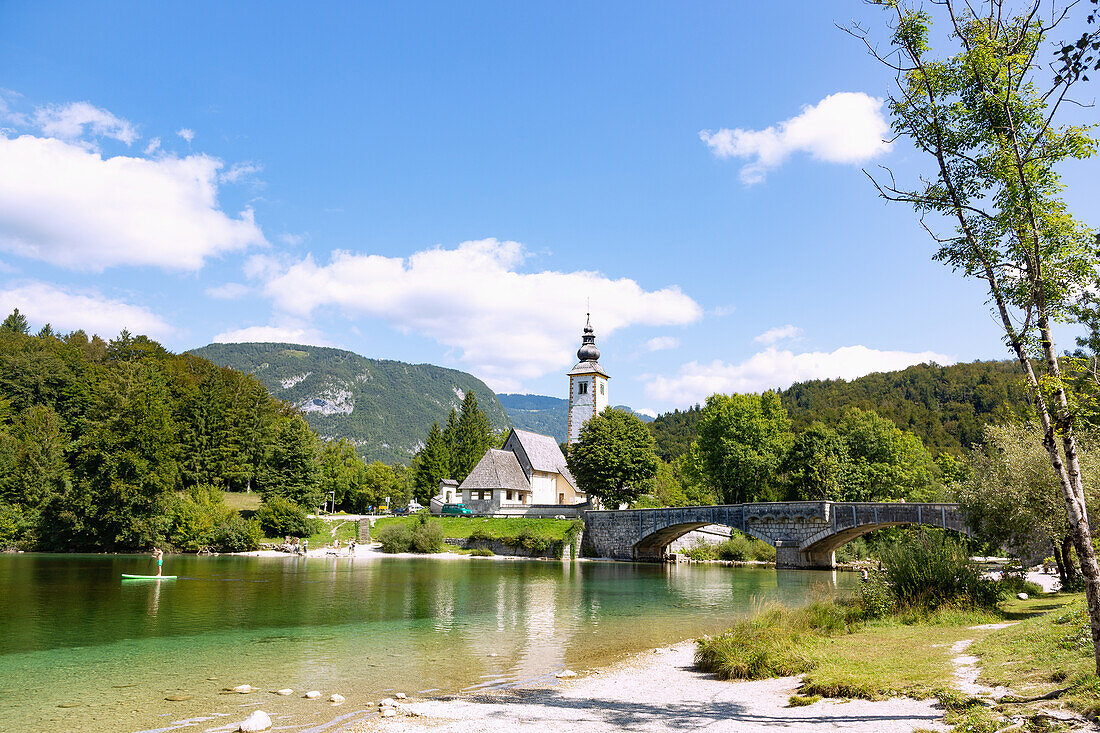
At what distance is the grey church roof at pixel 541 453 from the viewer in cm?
7894

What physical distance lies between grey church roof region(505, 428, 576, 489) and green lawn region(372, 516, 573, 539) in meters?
14.2

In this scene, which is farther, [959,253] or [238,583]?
[238,583]

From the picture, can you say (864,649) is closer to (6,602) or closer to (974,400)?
(6,602)

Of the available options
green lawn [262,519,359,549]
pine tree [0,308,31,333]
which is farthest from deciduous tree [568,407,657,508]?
pine tree [0,308,31,333]

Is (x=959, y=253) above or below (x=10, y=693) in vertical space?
above

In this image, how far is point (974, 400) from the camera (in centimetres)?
10181

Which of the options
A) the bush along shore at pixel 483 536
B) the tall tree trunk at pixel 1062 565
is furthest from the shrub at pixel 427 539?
the tall tree trunk at pixel 1062 565

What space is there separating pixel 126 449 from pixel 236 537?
1117 centimetres

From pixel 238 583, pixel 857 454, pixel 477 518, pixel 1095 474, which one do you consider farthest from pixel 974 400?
pixel 238 583

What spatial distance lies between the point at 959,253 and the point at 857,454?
57.8 metres

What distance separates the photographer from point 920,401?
11131cm

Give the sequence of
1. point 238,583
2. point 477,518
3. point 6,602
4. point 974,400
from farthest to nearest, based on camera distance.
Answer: point 974,400 → point 477,518 → point 238,583 → point 6,602

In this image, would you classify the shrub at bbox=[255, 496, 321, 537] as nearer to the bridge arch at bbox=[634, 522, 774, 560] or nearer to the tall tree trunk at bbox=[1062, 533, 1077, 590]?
the bridge arch at bbox=[634, 522, 774, 560]

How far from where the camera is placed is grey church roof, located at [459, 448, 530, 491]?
72250 millimetres
